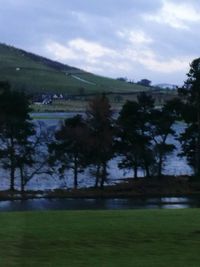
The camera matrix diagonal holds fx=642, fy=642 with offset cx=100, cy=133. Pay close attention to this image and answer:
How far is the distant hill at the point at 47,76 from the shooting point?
140875mm

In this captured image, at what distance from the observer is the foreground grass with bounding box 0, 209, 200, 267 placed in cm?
1071

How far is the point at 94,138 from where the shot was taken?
5344cm

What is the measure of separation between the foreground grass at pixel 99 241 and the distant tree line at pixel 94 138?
35.9 meters

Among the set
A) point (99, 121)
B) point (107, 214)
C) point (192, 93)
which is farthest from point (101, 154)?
point (107, 214)

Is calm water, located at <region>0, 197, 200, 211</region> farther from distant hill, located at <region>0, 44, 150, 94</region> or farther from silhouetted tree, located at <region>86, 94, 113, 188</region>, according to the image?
distant hill, located at <region>0, 44, 150, 94</region>

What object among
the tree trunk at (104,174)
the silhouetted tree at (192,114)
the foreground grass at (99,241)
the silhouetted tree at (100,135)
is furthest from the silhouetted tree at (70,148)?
the foreground grass at (99,241)

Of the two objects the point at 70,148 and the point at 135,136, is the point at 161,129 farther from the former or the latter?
the point at 70,148

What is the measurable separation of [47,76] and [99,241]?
144142mm

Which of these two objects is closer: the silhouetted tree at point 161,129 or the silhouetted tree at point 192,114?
the silhouetted tree at point 161,129

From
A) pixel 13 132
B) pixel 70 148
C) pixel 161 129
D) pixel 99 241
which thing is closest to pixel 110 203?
pixel 70 148

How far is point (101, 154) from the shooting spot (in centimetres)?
5356

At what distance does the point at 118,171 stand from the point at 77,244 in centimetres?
5035

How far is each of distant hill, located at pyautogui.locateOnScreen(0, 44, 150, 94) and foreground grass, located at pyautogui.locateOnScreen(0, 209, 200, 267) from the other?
387ft

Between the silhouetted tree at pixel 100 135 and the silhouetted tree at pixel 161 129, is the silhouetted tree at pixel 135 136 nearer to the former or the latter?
the silhouetted tree at pixel 161 129
